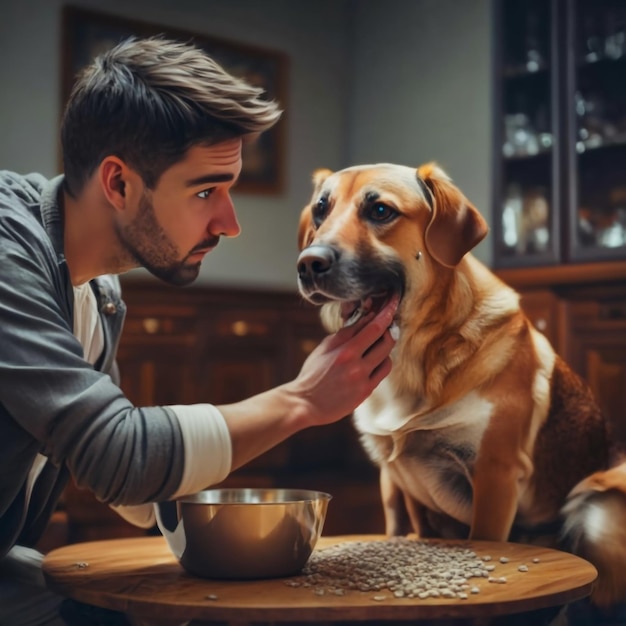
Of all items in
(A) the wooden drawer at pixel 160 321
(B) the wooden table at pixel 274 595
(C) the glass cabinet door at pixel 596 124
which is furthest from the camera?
(A) the wooden drawer at pixel 160 321

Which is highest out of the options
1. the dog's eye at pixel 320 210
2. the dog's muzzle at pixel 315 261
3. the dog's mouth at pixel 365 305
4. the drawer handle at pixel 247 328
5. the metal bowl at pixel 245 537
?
the dog's eye at pixel 320 210

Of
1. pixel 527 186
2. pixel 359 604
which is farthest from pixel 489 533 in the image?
pixel 527 186

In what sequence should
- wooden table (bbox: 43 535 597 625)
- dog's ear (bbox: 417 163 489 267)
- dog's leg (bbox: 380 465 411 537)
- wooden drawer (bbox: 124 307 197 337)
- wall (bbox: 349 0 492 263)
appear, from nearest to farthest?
wooden table (bbox: 43 535 597 625) < dog's ear (bbox: 417 163 489 267) < dog's leg (bbox: 380 465 411 537) < wooden drawer (bbox: 124 307 197 337) < wall (bbox: 349 0 492 263)

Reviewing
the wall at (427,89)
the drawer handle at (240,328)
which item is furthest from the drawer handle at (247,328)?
the wall at (427,89)

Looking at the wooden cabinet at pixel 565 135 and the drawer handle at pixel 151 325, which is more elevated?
the wooden cabinet at pixel 565 135

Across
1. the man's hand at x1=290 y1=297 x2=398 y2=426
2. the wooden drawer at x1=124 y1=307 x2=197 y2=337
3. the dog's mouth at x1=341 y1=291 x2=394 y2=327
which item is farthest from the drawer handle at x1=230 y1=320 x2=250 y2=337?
the man's hand at x1=290 y1=297 x2=398 y2=426

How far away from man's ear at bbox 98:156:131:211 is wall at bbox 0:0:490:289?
2.78 meters

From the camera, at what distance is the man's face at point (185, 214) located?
1361 mm

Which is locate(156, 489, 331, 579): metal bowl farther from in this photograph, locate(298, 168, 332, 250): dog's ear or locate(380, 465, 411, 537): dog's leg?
locate(298, 168, 332, 250): dog's ear

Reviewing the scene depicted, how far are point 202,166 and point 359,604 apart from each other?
665 millimetres

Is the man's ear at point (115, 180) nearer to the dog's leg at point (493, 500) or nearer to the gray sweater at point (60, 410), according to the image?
the gray sweater at point (60, 410)

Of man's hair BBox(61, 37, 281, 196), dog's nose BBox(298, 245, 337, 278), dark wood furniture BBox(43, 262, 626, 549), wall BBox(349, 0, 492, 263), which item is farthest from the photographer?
wall BBox(349, 0, 492, 263)

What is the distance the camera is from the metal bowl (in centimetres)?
120

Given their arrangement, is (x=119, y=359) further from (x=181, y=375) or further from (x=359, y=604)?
(x=359, y=604)
